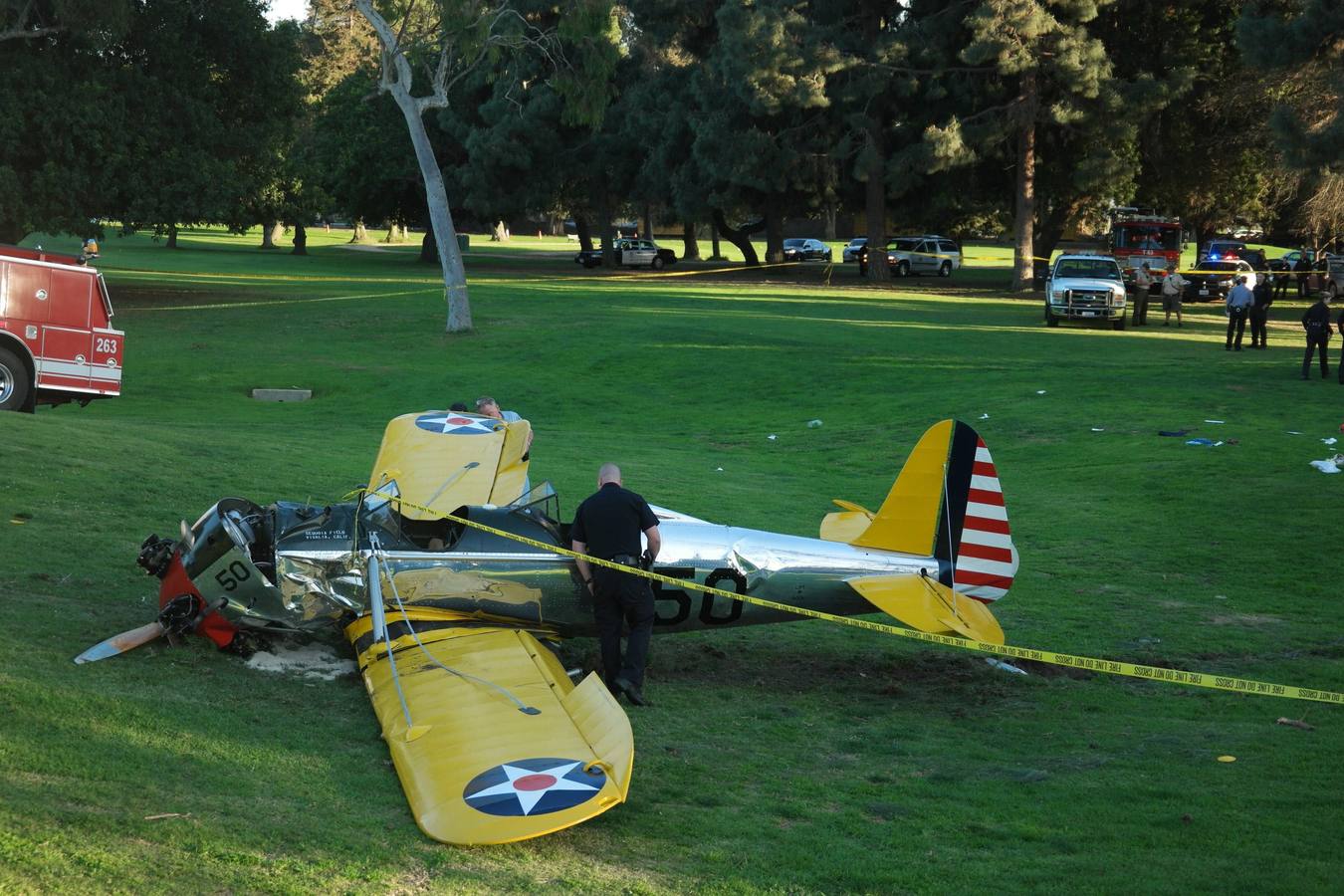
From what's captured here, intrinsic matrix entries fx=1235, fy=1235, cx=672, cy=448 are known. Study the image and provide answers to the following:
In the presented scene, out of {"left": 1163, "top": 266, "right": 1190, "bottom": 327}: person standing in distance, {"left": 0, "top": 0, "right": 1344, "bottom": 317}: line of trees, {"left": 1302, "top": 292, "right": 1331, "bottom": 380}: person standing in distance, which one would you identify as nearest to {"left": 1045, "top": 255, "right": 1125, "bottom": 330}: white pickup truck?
{"left": 1163, "top": 266, "right": 1190, "bottom": 327}: person standing in distance

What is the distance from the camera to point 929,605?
9.26 m

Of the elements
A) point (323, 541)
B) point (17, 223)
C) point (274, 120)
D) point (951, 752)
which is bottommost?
point (951, 752)

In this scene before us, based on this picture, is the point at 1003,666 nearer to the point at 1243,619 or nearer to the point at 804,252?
the point at 1243,619

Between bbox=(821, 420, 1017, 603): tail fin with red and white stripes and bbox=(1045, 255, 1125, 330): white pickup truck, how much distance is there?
29.6m

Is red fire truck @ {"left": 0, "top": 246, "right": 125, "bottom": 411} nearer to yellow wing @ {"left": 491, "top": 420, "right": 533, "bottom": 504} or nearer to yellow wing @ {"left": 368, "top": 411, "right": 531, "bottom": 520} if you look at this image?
yellow wing @ {"left": 368, "top": 411, "right": 531, "bottom": 520}

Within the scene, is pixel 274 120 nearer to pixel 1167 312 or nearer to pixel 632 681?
pixel 1167 312

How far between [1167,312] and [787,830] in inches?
1395

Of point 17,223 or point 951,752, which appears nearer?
A: point 951,752

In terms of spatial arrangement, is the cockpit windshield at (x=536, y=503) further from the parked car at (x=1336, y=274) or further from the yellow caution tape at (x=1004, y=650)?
the parked car at (x=1336, y=274)

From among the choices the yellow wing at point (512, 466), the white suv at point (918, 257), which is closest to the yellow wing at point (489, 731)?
the yellow wing at point (512, 466)

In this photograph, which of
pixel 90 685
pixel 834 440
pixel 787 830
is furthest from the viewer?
pixel 834 440

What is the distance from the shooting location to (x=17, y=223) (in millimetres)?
37531

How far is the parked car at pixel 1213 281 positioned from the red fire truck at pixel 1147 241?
4.70 ft

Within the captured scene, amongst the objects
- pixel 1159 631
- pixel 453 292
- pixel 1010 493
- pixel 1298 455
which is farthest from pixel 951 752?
pixel 453 292
